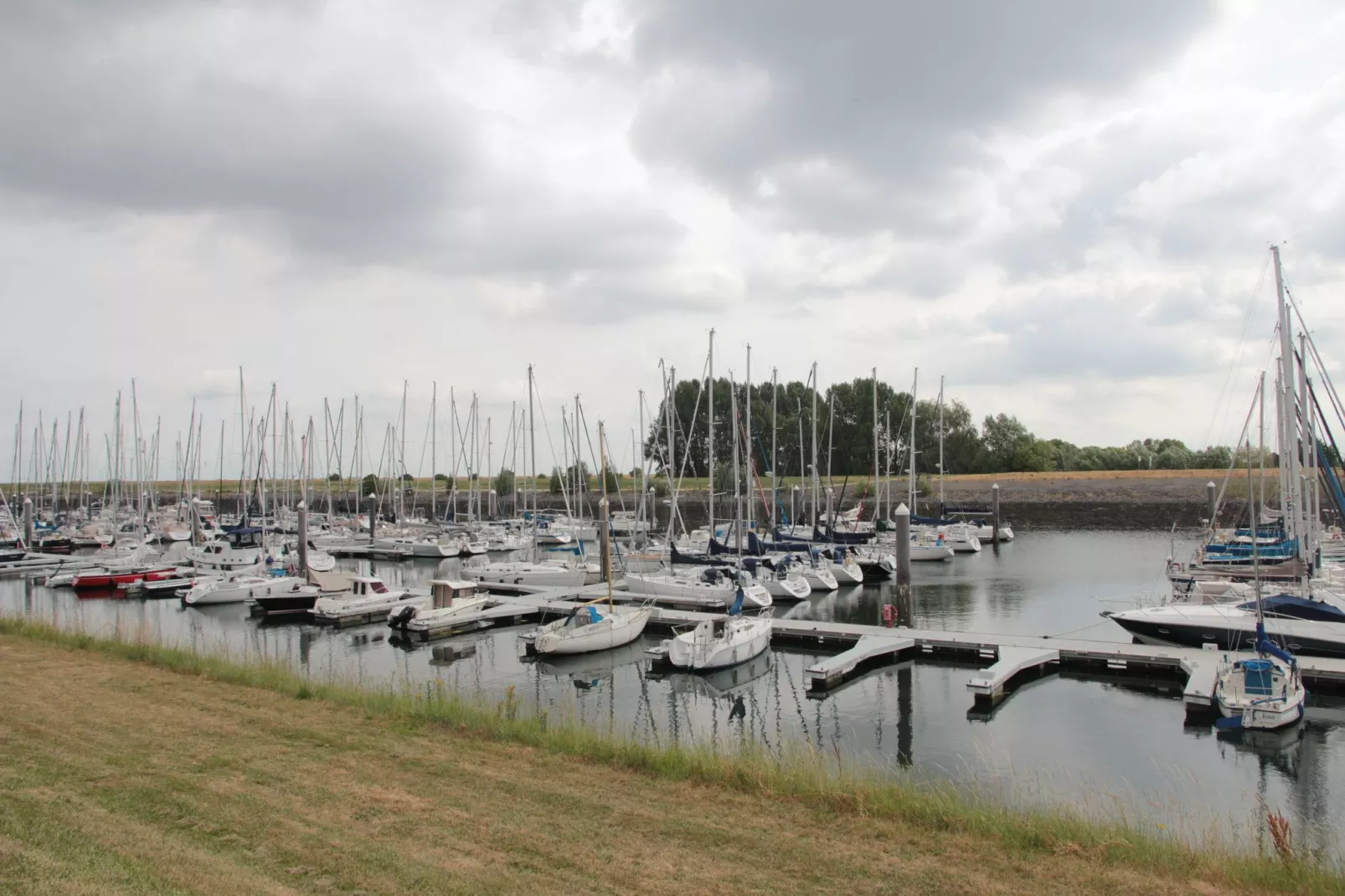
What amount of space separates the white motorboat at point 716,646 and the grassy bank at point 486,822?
12.4m

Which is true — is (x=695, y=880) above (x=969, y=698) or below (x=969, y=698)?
above

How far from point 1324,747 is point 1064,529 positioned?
6862cm

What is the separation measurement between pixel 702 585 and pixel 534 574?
10337 millimetres

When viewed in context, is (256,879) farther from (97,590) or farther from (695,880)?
(97,590)

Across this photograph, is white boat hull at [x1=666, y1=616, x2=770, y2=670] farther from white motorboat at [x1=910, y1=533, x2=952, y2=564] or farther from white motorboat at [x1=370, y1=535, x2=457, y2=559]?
white motorboat at [x1=370, y1=535, x2=457, y2=559]

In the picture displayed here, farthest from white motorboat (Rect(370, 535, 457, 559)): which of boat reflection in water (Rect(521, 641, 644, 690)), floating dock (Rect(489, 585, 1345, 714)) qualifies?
floating dock (Rect(489, 585, 1345, 714))

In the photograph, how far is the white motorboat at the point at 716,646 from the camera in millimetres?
26594

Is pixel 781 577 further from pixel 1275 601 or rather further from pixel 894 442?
pixel 894 442

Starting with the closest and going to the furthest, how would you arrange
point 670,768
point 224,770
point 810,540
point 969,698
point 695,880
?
point 695,880 → point 224,770 → point 670,768 → point 969,698 → point 810,540

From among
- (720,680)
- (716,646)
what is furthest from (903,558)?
(720,680)

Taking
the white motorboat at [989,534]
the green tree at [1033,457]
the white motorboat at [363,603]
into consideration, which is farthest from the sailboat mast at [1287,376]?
the green tree at [1033,457]

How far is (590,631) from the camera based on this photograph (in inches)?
1168

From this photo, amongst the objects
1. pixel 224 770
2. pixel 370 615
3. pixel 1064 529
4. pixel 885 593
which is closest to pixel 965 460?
pixel 1064 529

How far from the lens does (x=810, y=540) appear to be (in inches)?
2226
